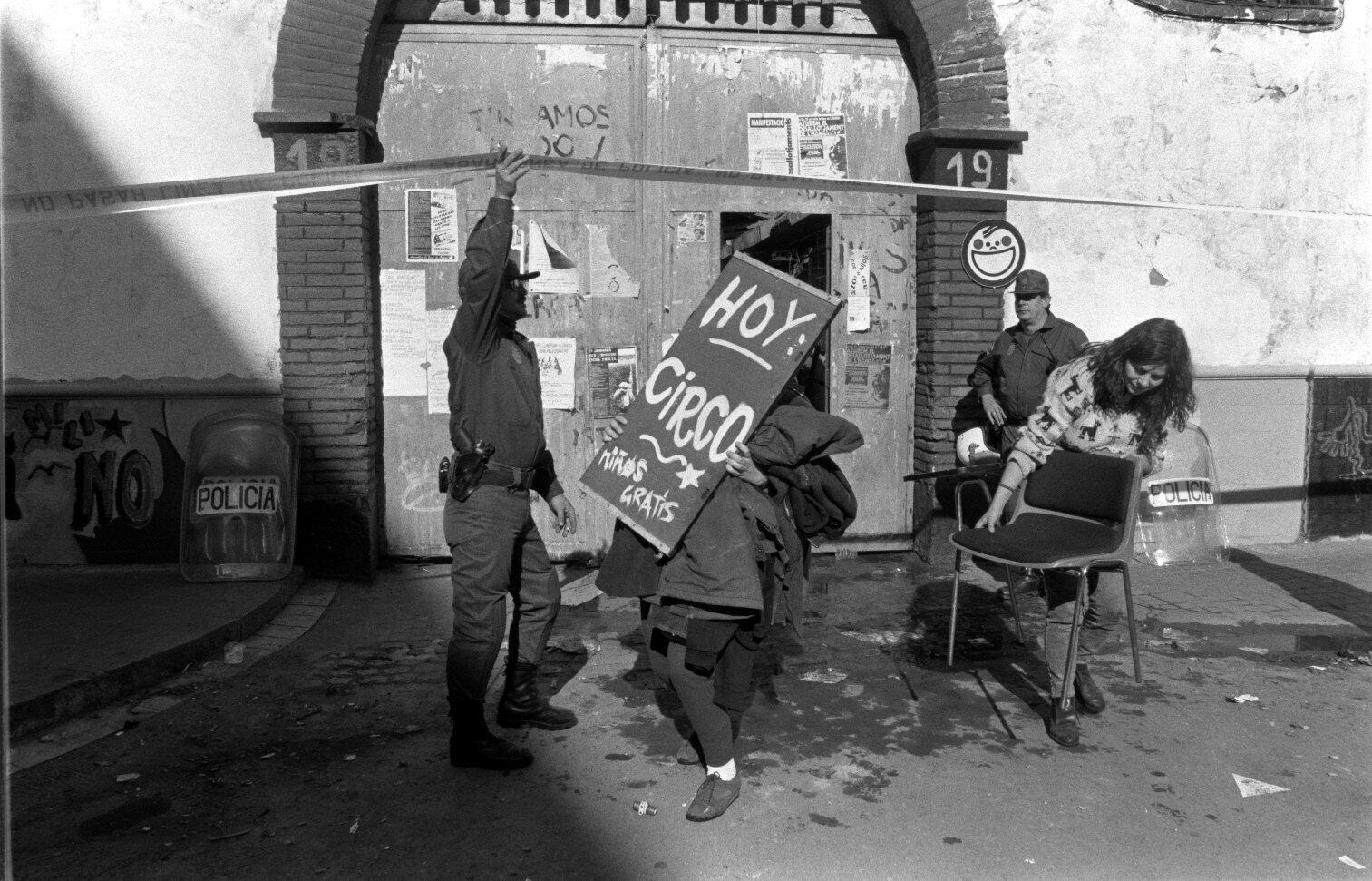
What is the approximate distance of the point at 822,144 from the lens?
7043 mm

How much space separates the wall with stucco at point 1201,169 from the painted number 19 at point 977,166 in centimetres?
24

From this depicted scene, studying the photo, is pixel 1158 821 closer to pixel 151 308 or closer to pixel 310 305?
pixel 310 305

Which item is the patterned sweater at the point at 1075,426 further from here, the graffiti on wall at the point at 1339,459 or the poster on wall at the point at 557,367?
the graffiti on wall at the point at 1339,459

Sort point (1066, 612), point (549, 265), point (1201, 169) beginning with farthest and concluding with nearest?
point (1201, 169), point (549, 265), point (1066, 612)

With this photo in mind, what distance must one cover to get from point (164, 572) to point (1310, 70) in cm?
865

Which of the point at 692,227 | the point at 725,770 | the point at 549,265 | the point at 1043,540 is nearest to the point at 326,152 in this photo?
the point at 549,265

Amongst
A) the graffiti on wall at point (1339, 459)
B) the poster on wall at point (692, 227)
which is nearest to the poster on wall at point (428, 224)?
the poster on wall at point (692, 227)

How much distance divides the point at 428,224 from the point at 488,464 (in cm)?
334

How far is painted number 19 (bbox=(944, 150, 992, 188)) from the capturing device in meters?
6.86

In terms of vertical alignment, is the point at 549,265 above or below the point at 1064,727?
above

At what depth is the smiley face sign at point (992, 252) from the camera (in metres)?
6.85

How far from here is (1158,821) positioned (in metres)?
3.43

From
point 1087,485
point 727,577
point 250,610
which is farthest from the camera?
point 250,610

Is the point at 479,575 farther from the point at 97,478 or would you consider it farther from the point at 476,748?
the point at 97,478
